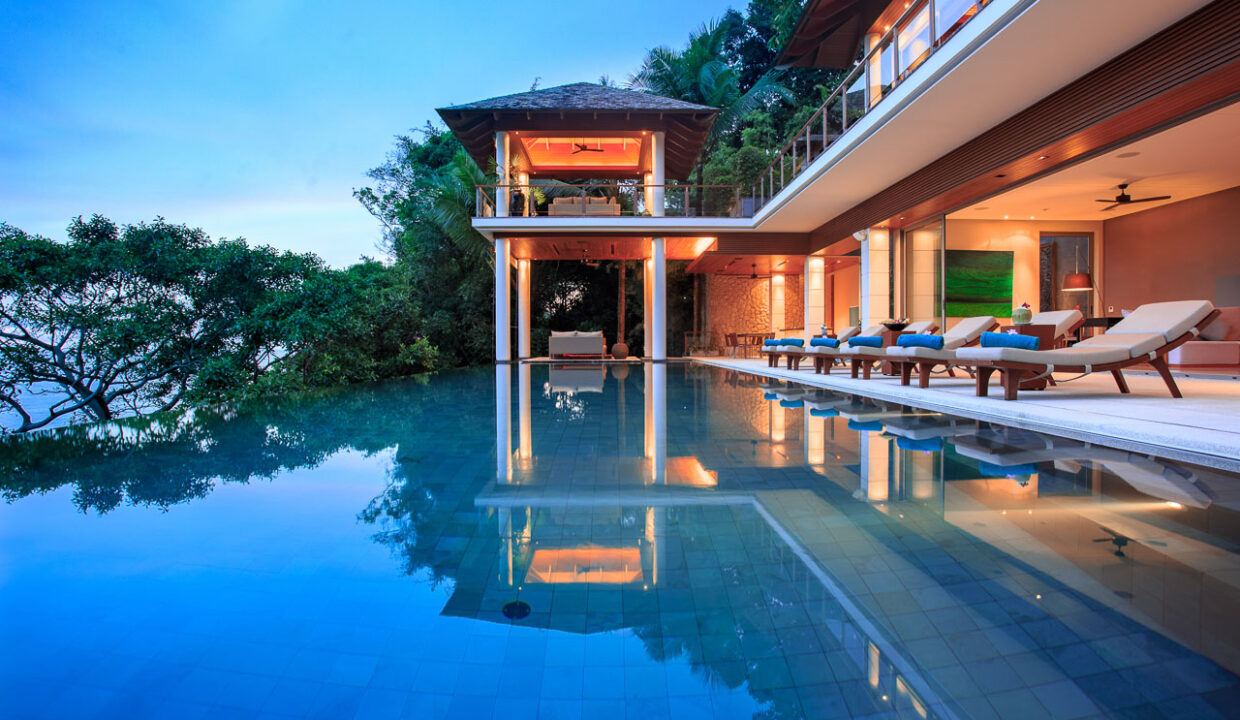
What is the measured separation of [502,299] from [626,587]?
44.5 feet

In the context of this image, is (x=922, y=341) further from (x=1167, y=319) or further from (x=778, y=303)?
(x=778, y=303)

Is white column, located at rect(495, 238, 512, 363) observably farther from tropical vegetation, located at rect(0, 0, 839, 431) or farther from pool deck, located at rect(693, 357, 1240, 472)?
pool deck, located at rect(693, 357, 1240, 472)

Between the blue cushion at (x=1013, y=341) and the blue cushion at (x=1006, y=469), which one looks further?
the blue cushion at (x=1013, y=341)

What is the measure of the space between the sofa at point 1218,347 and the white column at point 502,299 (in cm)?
1211

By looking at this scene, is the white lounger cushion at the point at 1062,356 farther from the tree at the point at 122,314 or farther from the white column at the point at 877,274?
the tree at the point at 122,314

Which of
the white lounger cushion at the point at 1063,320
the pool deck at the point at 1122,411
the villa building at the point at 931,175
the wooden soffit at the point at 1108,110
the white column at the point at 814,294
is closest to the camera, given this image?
the pool deck at the point at 1122,411

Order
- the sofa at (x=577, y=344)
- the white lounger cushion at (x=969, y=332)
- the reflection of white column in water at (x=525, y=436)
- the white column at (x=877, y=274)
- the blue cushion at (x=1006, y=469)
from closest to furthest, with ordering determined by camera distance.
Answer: the blue cushion at (x=1006, y=469) < the reflection of white column in water at (x=525, y=436) < the white lounger cushion at (x=969, y=332) < the white column at (x=877, y=274) < the sofa at (x=577, y=344)

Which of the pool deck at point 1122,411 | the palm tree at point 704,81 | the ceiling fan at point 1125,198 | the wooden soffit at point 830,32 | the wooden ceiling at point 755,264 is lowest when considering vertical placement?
the pool deck at point 1122,411

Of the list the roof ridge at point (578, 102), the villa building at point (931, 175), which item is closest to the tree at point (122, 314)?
the villa building at point (931, 175)

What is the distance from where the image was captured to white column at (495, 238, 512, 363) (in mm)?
14781

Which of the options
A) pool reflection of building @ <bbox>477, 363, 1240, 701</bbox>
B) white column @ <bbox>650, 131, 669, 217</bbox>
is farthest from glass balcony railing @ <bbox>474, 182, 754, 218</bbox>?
pool reflection of building @ <bbox>477, 363, 1240, 701</bbox>

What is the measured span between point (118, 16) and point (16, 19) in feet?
11.9

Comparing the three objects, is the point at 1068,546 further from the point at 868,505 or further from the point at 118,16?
the point at 118,16

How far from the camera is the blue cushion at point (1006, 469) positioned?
2.91 metres
